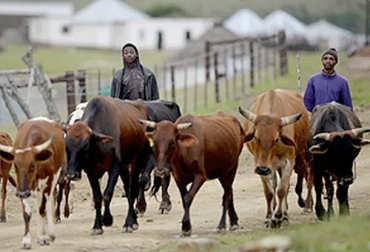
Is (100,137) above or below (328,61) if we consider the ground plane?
below

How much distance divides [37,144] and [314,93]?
4.25m

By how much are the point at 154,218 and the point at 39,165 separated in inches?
116

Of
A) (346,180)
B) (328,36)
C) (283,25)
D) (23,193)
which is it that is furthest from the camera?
(328,36)

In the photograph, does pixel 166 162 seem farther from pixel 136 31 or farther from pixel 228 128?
pixel 136 31

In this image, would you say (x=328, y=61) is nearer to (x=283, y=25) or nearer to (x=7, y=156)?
(x=7, y=156)

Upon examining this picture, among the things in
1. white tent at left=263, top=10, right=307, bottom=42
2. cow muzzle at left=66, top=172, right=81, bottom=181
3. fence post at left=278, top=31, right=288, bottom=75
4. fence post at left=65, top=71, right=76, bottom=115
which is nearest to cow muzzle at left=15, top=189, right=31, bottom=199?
cow muzzle at left=66, top=172, right=81, bottom=181

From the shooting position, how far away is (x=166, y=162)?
1347 centimetres

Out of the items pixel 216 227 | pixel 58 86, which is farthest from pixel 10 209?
pixel 58 86

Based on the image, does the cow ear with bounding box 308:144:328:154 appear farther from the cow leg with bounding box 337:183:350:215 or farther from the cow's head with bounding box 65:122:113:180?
the cow's head with bounding box 65:122:113:180

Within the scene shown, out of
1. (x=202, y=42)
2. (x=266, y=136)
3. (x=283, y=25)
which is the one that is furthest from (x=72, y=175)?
(x=283, y=25)

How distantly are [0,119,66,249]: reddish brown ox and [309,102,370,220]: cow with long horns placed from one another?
10.2 ft

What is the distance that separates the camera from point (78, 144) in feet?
45.4

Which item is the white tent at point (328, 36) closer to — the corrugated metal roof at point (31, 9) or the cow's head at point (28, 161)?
the corrugated metal roof at point (31, 9)

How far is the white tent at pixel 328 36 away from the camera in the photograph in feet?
268
